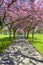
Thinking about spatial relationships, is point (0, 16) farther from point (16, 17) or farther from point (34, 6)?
point (34, 6)

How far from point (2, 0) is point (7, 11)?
1.04 metres

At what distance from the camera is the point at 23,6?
10859 millimetres

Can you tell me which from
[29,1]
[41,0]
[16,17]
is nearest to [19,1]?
[29,1]

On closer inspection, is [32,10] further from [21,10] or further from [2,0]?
[2,0]

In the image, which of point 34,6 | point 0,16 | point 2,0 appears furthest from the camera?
point 0,16

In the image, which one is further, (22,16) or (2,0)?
(22,16)

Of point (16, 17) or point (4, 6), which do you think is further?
point (16, 17)

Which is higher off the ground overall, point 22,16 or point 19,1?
point 19,1

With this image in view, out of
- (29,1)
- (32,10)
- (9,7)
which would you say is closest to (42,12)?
(32,10)

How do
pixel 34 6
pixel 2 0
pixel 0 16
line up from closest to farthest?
pixel 2 0, pixel 34 6, pixel 0 16

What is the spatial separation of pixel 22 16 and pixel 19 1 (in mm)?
1716

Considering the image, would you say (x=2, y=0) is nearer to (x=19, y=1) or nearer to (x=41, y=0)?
(x=19, y=1)

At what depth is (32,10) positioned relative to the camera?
11.0 meters

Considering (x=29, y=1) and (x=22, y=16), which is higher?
(x=29, y=1)
